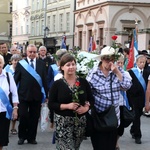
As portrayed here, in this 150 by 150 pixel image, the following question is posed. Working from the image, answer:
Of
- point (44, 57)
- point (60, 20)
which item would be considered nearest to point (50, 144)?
point (44, 57)

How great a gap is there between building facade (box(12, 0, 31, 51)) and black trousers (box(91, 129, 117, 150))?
52.1 metres

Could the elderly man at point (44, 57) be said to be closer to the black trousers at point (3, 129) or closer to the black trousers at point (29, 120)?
the black trousers at point (29, 120)

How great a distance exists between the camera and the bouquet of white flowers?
6328mm

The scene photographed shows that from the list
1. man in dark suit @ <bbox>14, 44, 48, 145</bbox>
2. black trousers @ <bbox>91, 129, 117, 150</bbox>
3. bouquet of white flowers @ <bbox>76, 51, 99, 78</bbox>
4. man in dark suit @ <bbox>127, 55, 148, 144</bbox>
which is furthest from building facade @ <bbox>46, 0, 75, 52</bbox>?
black trousers @ <bbox>91, 129, 117, 150</bbox>

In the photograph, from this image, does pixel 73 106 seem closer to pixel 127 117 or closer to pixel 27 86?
pixel 127 117

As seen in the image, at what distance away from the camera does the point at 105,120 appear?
235 inches

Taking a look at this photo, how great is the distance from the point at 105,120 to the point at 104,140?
0.96 ft

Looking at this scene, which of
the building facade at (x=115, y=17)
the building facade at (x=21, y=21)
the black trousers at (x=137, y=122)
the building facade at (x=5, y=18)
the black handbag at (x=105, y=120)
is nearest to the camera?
the black handbag at (x=105, y=120)

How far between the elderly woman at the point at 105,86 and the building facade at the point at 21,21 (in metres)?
51.9

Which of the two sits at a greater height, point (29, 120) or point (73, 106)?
point (73, 106)

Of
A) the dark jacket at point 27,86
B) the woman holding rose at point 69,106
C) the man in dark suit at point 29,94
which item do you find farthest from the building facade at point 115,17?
the woman holding rose at point 69,106

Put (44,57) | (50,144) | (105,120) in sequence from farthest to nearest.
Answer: (44,57), (50,144), (105,120)

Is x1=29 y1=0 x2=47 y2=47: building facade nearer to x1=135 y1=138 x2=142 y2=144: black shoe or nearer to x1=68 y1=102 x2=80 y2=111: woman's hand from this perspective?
x1=135 y1=138 x2=142 y2=144: black shoe

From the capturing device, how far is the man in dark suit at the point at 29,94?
341 inches
